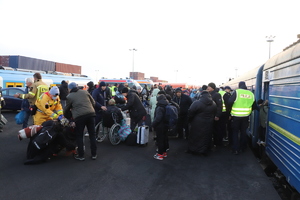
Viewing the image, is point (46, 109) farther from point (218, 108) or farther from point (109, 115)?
point (218, 108)

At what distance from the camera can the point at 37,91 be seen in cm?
650

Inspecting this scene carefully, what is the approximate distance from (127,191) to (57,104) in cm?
300

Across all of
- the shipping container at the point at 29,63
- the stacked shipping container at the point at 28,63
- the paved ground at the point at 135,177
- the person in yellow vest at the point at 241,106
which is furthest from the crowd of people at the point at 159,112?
the stacked shipping container at the point at 28,63

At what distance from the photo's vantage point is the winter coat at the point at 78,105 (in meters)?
5.33

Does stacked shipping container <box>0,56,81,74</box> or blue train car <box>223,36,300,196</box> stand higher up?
stacked shipping container <box>0,56,81,74</box>

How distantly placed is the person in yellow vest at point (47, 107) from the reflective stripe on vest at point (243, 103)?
4342 millimetres

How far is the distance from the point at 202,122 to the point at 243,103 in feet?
3.73

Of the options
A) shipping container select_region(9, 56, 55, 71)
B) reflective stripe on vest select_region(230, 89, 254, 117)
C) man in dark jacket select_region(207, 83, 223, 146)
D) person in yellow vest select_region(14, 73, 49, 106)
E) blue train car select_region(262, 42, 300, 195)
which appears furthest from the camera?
shipping container select_region(9, 56, 55, 71)

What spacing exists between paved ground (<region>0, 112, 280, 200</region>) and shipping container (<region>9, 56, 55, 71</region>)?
102ft

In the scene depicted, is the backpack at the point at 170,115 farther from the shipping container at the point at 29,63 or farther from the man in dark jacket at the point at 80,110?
the shipping container at the point at 29,63

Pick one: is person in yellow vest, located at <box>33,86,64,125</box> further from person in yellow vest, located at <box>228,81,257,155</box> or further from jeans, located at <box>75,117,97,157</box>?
person in yellow vest, located at <box>228,81,257,155</box>

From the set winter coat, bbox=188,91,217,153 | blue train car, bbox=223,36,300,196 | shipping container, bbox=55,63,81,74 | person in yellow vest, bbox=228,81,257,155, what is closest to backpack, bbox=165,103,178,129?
winter coat, bbox=188,91,217,153

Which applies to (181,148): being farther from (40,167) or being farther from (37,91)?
(37,91)

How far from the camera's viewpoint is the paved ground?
12.9 ft
